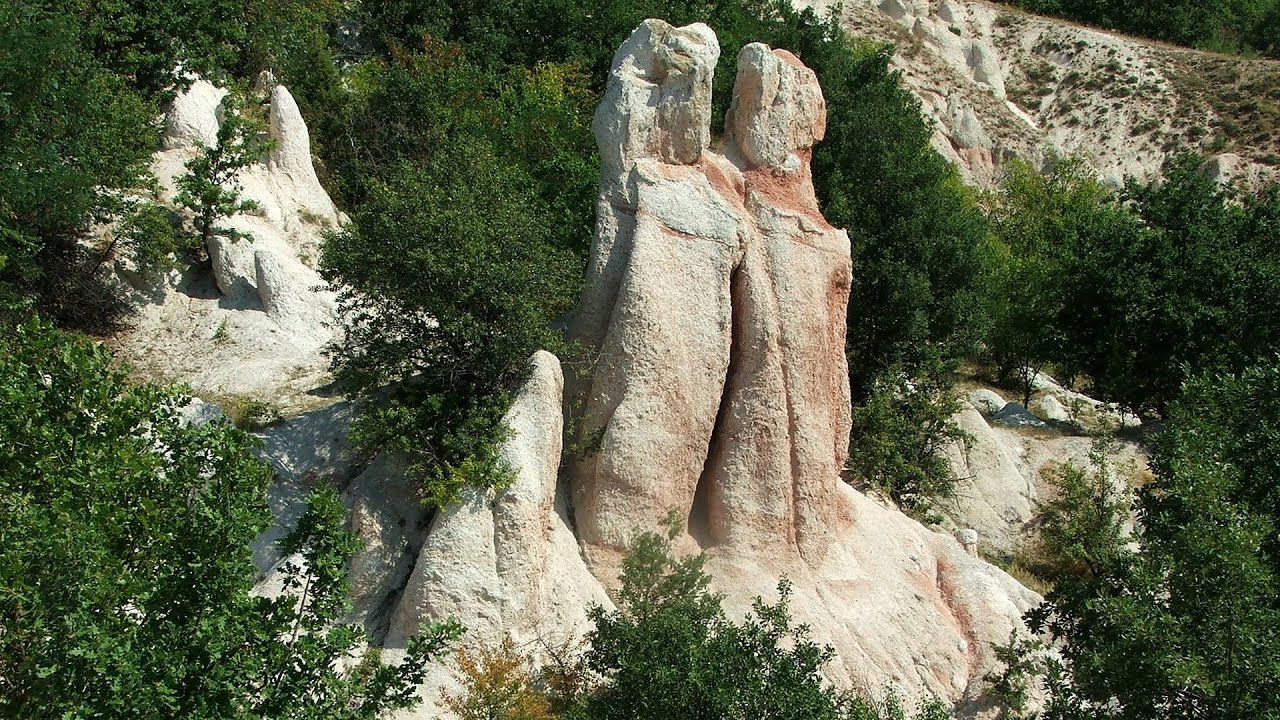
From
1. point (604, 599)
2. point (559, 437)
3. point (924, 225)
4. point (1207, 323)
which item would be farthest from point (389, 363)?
point (1207, 323)

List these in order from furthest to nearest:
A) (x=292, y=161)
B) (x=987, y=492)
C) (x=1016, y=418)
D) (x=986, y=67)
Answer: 1. (x=986, y=67)
2. (x=1016, y=418)
3. (x=987, y=492)
4. (x=292, y=161)

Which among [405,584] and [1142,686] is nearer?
[1142,686]

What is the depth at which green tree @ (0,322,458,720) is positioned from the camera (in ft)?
35.6

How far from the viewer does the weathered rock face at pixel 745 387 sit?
1775cm

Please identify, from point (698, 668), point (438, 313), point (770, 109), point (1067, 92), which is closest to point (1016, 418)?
point (770, 109)

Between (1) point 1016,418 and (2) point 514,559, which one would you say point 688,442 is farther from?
(1) point 1016,418

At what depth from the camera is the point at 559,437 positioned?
17.0m

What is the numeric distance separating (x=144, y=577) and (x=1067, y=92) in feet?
210

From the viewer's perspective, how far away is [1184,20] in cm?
7219

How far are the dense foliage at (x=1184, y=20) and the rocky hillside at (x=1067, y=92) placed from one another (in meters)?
3.48

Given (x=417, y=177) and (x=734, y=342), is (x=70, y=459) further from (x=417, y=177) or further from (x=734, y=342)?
(x=734, y=342)

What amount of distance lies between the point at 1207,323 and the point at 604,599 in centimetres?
2108

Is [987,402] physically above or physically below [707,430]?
below

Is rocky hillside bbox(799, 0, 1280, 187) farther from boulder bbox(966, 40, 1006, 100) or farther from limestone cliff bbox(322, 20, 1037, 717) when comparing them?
limestone cliff bbox(322, 20, 1037, 717)
